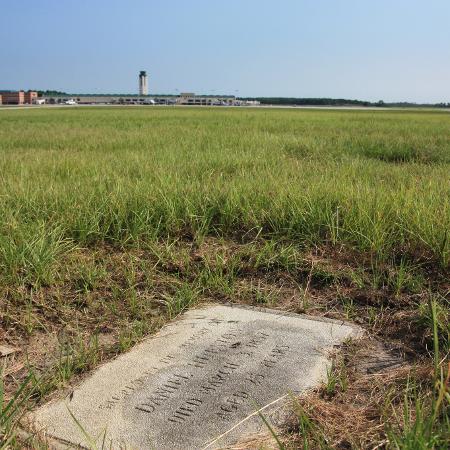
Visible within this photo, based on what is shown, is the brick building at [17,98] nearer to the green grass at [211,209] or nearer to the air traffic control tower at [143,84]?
the air traffic control tower at [143,84]

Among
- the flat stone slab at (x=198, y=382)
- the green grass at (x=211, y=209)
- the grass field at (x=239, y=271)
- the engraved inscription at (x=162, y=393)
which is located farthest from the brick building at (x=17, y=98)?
the engraved inscription at (x=162, y=393)

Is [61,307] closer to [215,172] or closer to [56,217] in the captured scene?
[56,217]

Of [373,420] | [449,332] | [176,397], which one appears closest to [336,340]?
[449,332]

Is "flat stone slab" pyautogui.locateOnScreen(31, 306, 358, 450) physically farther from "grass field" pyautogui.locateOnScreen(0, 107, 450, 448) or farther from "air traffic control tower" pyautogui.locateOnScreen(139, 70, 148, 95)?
"air traffic control tower" pyautogui.locateOnScreen(139, 70, 148, 95)

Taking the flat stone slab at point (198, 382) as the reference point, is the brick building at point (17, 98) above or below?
above

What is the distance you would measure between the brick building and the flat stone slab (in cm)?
11592

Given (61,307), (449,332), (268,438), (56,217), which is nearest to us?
(268,438)

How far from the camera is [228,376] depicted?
1949mm

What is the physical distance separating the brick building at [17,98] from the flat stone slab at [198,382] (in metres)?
116

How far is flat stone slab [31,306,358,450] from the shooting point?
165 centimetres

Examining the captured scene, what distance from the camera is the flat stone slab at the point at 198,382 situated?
5.41ft

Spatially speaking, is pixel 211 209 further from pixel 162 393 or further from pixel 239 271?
pixel 162 393

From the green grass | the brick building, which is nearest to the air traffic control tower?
A: the brick building

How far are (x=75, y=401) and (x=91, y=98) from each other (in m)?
133
